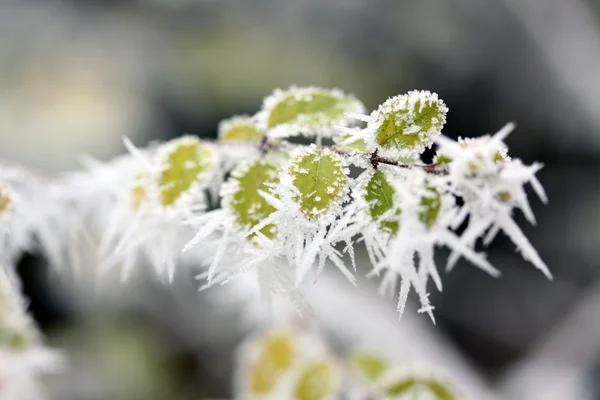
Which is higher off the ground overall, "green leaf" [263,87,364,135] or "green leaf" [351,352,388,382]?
"green leaf" [263,87,364,135]

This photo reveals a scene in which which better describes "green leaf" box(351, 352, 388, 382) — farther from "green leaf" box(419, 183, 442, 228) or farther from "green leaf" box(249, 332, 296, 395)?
"green leaf" box(419, 183, 442, 228)

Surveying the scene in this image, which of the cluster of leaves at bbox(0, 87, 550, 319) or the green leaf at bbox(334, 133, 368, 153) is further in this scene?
the green leaf at bbox(334, 133, 368, 153)

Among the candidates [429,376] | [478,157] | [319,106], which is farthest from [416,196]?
[429,376]

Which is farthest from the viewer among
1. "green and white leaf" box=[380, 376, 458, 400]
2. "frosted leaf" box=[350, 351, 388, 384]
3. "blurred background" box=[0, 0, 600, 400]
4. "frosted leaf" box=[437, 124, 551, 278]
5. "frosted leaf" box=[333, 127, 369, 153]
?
"blurred background" box=[0, 0, 600, 400]

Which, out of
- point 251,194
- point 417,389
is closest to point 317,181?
point 251,194

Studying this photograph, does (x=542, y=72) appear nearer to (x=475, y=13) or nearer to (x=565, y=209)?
(x=475, y=13)

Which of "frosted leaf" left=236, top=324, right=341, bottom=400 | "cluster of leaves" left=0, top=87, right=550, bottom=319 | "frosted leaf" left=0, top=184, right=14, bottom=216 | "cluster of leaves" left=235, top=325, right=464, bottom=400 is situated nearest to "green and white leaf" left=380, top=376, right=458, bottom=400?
"cluster of leaves" left=235, top=325, right=464, bottom=400
